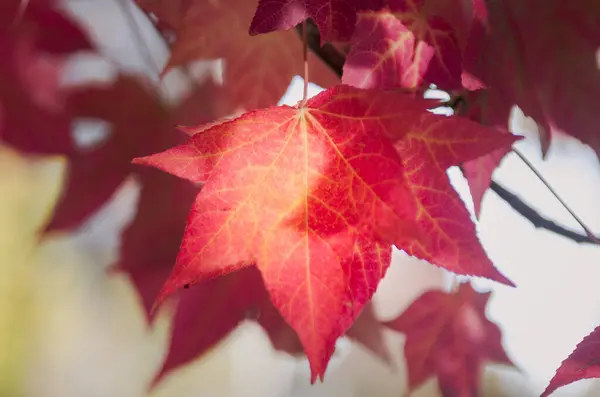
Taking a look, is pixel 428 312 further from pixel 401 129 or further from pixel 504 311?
pixel 401 129

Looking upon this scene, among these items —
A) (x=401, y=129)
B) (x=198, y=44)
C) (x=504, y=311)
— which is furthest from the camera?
(x=504, y=311)

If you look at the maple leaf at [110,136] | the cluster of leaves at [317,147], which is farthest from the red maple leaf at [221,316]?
the maple leaf at [110,136]

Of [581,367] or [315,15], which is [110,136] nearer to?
[315,15]

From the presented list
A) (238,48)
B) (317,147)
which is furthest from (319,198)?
(238,48)

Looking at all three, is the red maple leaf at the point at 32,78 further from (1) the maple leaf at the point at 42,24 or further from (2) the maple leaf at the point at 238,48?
(2) the maple leaf at the point at 238,48

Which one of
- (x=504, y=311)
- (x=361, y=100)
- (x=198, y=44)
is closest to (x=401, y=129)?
(x=361, y=100)

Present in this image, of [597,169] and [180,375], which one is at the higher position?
[597,169]

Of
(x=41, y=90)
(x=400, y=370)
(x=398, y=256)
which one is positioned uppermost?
(x=41, y=90)
